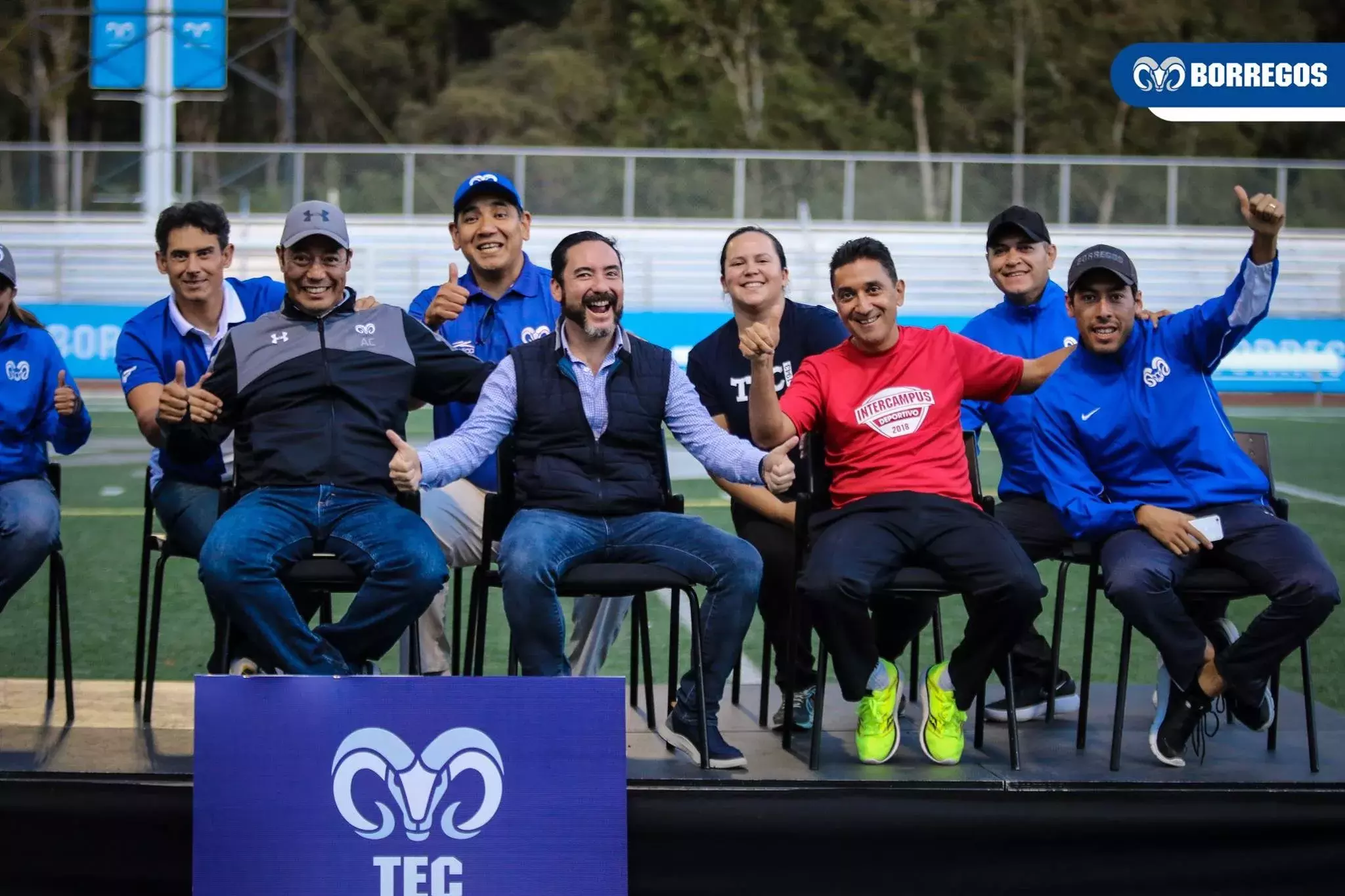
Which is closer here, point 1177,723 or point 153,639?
point 1177,723

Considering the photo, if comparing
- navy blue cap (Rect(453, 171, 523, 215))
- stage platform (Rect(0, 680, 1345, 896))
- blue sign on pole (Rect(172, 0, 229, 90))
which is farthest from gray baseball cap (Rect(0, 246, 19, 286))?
blue sign on pole (Rect(172, 0, 229, 90))

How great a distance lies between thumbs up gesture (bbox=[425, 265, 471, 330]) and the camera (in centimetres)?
482

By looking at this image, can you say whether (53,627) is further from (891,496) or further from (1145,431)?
(1145,431)

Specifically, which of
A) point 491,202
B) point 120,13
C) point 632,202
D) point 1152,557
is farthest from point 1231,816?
point 120,13

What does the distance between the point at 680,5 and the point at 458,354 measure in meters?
30.3

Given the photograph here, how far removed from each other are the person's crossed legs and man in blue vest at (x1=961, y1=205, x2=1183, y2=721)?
103 cm

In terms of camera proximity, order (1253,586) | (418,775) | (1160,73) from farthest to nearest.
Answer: (1160,73) → (1253,586) → (418,775)

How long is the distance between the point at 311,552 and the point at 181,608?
126 inches

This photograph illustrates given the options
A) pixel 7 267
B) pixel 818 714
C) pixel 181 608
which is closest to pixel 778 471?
pixel 818 714

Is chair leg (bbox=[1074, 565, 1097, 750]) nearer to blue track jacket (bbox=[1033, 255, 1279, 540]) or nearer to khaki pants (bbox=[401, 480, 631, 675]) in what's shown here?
blue track jacket (bbox=[1033, 255, 1279, 540])

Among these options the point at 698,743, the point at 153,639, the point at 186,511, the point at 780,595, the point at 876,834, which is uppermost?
the point at 186,511

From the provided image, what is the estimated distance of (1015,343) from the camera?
5109 millimetres

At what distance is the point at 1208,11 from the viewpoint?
1217 inches

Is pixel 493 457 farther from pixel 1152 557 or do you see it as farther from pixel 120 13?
pixel 120 13
